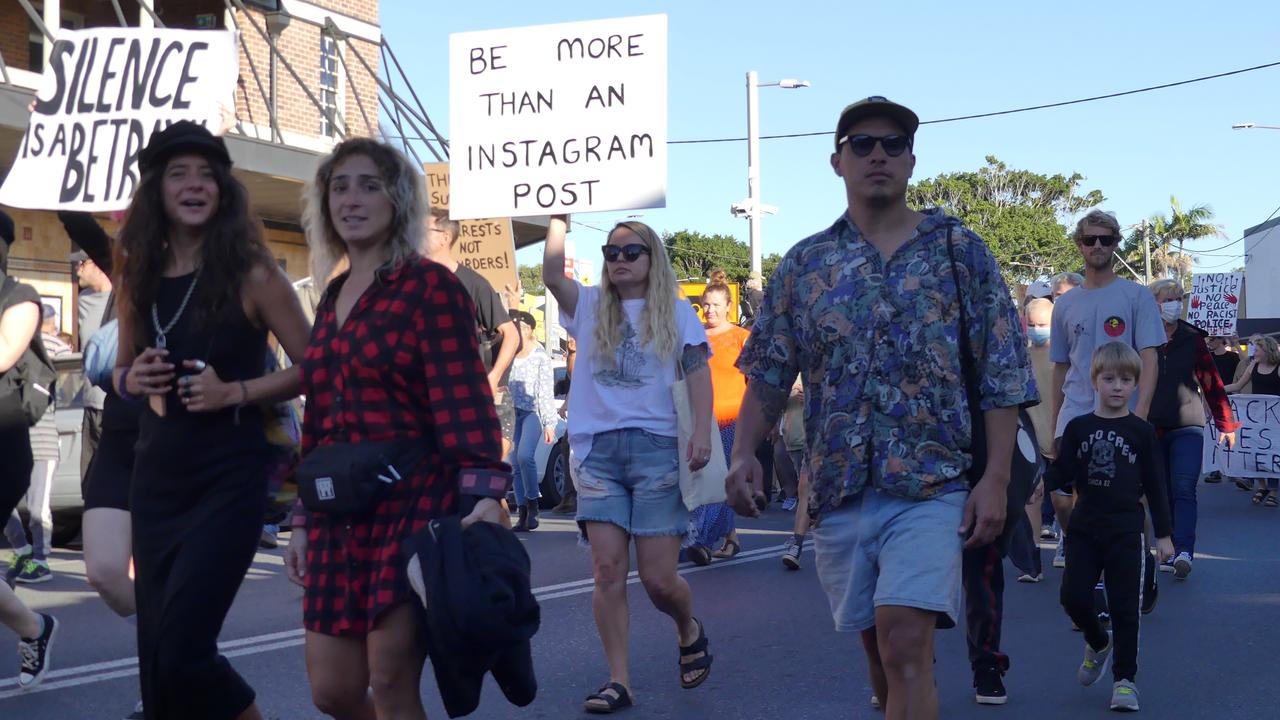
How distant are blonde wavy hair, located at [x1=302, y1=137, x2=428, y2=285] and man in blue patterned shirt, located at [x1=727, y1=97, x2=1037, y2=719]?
1.10 meters

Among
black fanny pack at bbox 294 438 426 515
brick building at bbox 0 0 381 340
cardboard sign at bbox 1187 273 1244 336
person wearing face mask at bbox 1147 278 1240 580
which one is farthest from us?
cardboard sign at bbox 1187 273 1244 336

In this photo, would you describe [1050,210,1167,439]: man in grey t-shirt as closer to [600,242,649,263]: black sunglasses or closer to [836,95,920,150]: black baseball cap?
[600,242,649,263]: black sunglasses

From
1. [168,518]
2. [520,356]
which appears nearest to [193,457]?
[168,518]

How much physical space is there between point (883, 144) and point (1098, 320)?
3.97 meters

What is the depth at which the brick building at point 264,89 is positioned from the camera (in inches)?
762

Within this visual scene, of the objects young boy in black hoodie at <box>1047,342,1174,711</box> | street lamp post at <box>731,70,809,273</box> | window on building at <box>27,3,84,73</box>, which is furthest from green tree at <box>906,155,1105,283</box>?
young boy in black hoodie at <box>1047,342,1174,711</box>

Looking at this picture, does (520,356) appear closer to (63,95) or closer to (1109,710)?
(63,95)

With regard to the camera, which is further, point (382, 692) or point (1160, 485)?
point (1160, 485)

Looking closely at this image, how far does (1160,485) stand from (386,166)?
3962 millimetres

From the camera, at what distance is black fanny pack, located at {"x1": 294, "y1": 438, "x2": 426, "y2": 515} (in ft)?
11.6

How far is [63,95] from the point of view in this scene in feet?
22.8

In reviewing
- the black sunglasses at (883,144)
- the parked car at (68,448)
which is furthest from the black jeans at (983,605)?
the parked car at (68,448)

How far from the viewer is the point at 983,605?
18.3ft

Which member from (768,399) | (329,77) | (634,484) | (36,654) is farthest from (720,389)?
(329,77)
